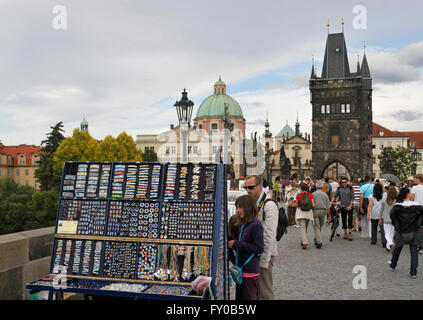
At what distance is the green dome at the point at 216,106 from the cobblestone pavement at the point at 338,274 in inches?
3513

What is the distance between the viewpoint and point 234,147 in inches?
3339

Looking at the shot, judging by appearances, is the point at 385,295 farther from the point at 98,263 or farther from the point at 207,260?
the point at 98,263

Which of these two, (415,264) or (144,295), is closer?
(144,295)

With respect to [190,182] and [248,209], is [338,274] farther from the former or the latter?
[190,182]

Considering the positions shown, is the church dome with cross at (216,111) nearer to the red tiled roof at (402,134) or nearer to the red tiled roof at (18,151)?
the red tiled roof at (402,134)

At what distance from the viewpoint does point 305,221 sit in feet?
37.1

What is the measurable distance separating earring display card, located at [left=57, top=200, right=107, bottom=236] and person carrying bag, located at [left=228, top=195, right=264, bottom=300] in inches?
62.6

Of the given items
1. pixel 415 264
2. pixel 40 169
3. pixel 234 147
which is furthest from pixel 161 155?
pixel 415 264

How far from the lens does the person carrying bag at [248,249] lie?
15.0ft

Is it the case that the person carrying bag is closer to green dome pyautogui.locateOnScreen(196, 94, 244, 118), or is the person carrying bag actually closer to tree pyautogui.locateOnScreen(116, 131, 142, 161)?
tree pyautogui.locateOnScreen(116, 131, 142, 161)

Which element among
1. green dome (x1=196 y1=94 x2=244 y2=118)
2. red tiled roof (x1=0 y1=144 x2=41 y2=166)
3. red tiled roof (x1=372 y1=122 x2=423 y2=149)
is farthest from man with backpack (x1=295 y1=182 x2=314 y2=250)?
red tiled roof (x1=372 y1=122 x2=423 y2=149)

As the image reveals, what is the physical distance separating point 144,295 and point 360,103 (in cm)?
6861

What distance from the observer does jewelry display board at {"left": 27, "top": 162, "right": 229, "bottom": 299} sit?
4.75 meters

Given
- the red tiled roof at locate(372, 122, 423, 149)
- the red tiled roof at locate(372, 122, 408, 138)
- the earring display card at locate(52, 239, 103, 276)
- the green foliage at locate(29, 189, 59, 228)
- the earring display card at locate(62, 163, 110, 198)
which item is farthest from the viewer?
the red tiled roof at locate(372, 122, 423, 149)
